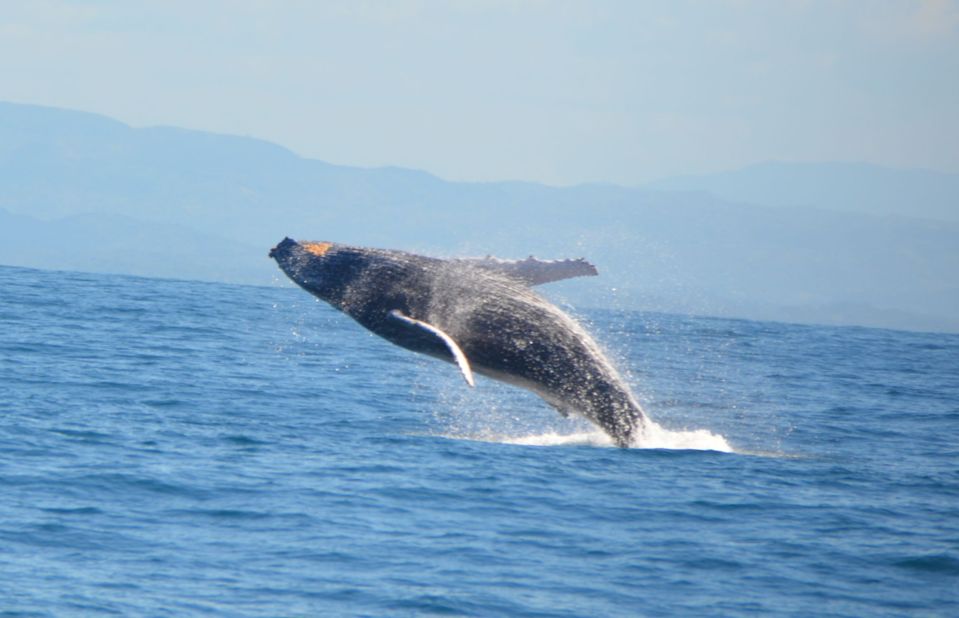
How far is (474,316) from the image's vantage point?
1390cm

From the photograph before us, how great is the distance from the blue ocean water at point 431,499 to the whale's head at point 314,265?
7.07 feet

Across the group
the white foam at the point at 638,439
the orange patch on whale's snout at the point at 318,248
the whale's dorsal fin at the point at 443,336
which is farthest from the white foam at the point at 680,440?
the orange patch on whale's snout at the point at 318,248

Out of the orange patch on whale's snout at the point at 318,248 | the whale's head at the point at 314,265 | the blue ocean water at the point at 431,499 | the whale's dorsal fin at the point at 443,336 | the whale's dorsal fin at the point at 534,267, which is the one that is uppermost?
the whale's dorsal fin at the point at 534,267

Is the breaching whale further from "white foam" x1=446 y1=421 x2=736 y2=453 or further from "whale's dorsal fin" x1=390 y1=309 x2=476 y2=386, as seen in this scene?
"white foam" x1=446 y1=421 x2=736 y2=453

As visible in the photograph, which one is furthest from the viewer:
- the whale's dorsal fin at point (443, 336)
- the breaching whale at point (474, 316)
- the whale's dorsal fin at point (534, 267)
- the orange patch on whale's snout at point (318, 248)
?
the whale's dorsal fin at point (534, 267)

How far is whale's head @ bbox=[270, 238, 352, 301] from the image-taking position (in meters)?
14.1

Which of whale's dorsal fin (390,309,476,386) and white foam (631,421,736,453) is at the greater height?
whale's dorsal fin (390,309,476,386)

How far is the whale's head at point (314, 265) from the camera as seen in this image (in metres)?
14.1

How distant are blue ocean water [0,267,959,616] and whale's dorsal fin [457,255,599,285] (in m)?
2.33

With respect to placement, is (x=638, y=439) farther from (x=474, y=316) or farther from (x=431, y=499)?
(x=431, y=499)

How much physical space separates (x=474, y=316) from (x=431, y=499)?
7.15 ft

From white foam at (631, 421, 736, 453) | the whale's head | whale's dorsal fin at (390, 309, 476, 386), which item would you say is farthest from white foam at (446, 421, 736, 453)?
the whale's head

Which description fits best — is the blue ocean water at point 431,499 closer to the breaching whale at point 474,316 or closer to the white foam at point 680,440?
the white foam at point 680,440

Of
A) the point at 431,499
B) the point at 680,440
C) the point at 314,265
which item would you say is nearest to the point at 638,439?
the point at 680,440
